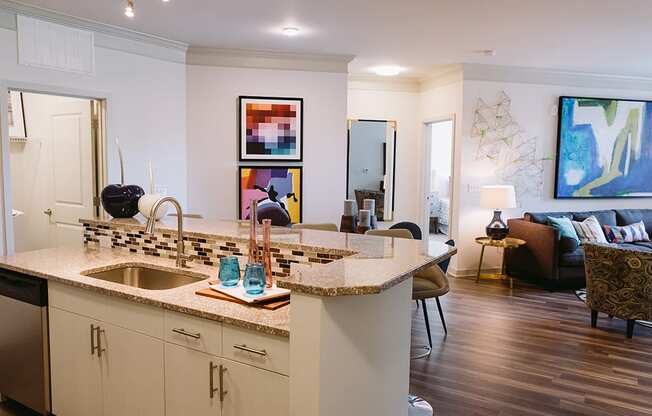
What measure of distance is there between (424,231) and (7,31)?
5478 millimetres

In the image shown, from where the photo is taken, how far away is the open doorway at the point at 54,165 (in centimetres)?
464

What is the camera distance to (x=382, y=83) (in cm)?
709

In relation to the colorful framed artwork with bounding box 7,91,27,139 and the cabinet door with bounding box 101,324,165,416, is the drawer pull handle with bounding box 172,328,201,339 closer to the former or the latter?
the cabinet door with bounding box 101,324,165,416

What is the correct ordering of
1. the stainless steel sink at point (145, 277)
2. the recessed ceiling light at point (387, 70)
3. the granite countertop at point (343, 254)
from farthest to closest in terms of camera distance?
1. the recessed ceiling light at point (387, 70)
2. the stainless steel sink at point (145, 277)
3. the granite countertop at point (343, 254)

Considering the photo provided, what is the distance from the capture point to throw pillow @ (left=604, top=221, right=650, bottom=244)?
247 inches

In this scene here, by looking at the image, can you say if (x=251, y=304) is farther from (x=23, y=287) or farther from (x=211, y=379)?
(x=23, y=287)

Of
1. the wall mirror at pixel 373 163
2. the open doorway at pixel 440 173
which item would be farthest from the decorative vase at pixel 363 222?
the open doorway at pixel 440 173

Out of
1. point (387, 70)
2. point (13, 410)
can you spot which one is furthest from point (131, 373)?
point (387, 70)

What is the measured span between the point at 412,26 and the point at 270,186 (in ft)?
7.51

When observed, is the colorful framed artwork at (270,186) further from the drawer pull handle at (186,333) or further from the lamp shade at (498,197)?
the drawer pull handle at (186,333)

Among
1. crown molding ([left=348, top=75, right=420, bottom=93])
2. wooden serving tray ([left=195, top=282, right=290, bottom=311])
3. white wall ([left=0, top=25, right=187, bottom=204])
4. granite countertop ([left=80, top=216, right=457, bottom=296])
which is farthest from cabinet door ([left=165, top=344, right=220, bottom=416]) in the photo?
crown molding ([left=348, top=75, right=420, bottom=93])

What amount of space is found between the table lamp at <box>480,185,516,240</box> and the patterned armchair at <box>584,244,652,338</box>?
60.6 inches

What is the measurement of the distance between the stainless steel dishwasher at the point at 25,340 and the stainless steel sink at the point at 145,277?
1.03 ft

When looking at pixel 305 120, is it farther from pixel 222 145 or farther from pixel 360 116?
pixel 360 116
